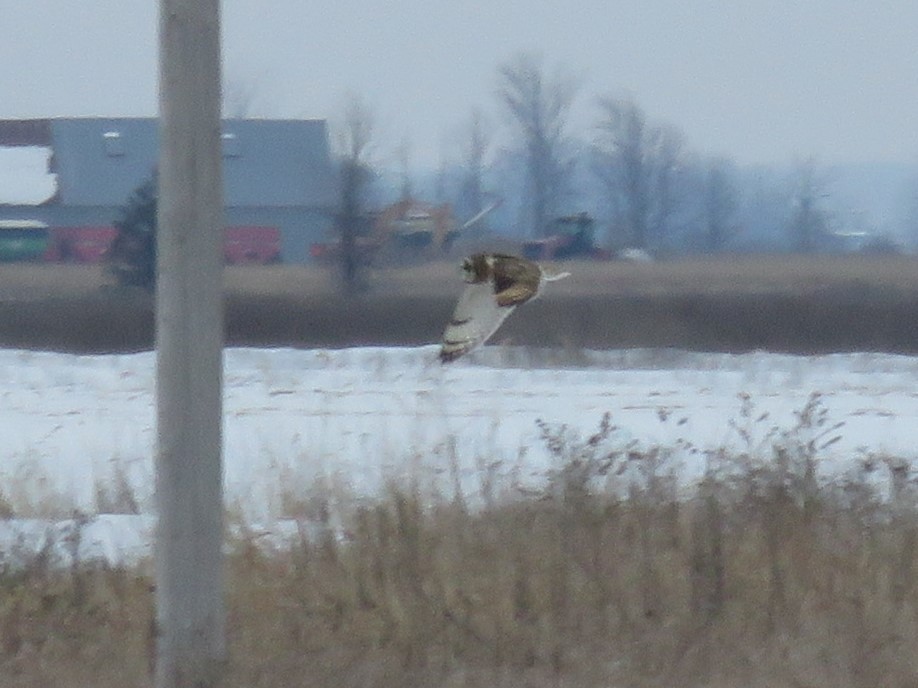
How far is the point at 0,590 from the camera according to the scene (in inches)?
247

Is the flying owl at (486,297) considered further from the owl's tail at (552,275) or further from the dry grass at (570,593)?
the dry grass at (570,593)

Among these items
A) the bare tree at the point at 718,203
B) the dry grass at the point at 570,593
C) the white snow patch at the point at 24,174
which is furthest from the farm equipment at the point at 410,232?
the white snow patch at the point at 24,174

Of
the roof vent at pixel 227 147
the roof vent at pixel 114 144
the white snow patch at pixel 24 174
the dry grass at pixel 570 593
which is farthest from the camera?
the white snow patch at pixel 24 174

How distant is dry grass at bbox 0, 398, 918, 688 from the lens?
5.46m

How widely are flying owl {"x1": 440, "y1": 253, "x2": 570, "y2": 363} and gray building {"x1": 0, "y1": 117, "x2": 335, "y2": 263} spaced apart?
3790mm

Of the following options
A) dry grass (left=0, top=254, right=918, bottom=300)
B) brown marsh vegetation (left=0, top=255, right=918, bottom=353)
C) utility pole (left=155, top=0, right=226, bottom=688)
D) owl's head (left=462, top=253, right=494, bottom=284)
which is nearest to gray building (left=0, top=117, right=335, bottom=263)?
dry grass (left=0, top=254, right=918, bottom=300)

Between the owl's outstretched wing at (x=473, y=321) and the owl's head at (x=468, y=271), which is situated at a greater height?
the owl's head at (x=468, y=271)

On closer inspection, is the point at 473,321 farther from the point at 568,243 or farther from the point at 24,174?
the point at 24,174

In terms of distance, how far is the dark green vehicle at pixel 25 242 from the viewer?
2794cm

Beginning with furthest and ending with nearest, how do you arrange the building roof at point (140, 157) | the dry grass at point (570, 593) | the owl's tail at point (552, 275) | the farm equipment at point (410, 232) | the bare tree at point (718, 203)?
the building roof at point (140, 157) → the bare tree at point (718, 203) → the dry grass at point (570, 593) → the farm equipment at point (410, 232) → the owl's tail at point (552, 275)

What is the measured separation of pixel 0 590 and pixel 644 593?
2.45 meters

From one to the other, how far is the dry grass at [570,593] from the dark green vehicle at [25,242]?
2185cm

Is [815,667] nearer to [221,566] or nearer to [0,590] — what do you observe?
[221,566]

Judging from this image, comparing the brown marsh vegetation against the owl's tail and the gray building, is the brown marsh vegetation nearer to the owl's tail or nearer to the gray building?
the owl's tail
